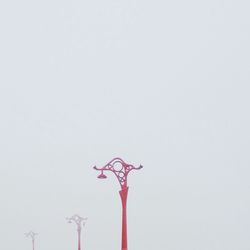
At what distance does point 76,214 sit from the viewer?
2056 inches

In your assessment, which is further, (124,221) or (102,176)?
(102,176)

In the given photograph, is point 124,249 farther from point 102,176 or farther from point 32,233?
point 32,233

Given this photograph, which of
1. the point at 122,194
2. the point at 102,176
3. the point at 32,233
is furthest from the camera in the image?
the point at 32,233

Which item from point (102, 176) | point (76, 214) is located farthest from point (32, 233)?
point (102, 176)

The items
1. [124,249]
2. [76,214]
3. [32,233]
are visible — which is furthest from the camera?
[32,233]

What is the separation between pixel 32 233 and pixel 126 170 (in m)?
55.3

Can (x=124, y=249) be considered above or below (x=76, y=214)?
below

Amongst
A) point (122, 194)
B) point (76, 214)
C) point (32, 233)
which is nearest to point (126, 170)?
point (122, 194)

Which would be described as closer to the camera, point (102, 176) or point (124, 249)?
point (124, 249)

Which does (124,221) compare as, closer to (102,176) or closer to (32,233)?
(102,176)

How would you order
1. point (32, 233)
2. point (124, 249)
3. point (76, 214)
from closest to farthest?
point (124, 249) < point (76, 214) < point (32, 233)

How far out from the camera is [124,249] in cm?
1648

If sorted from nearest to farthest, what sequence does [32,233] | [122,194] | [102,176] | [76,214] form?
[122,194] → [102,176] → [76,214] → [32,233]

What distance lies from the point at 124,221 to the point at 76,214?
3566 cm
